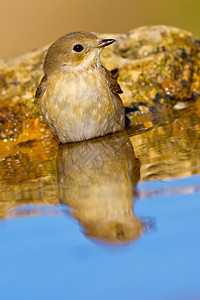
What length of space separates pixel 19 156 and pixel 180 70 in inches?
92.8

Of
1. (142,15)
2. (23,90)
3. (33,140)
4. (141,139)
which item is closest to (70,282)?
(141,139)

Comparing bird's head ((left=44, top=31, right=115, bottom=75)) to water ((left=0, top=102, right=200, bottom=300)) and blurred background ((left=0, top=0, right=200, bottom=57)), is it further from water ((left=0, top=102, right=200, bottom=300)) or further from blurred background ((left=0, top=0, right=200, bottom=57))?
blurred background ((left=0, top=0, right=200, bottom=57))

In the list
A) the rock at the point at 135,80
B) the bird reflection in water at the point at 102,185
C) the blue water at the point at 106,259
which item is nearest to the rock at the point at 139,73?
the rock at the point at 135,80

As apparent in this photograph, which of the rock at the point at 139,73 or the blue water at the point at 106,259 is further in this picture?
the rock at the point at 139,73

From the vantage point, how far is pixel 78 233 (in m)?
2.68

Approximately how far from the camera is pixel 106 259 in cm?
233

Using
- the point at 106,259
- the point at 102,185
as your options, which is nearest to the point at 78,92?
the point at 102,185

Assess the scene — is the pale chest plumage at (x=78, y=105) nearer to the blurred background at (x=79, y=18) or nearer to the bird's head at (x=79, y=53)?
the bird's head at (x=79, y=53)

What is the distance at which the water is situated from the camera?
2.14m

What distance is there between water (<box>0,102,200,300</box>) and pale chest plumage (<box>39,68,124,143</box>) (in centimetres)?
36

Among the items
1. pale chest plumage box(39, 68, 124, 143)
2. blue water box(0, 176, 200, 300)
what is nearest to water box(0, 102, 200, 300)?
blue water box(0, 176, 200, 300)

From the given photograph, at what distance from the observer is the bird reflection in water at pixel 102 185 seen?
2660 millimetres

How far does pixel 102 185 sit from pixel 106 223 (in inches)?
28.8

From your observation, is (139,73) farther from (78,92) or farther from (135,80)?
(78,92)
